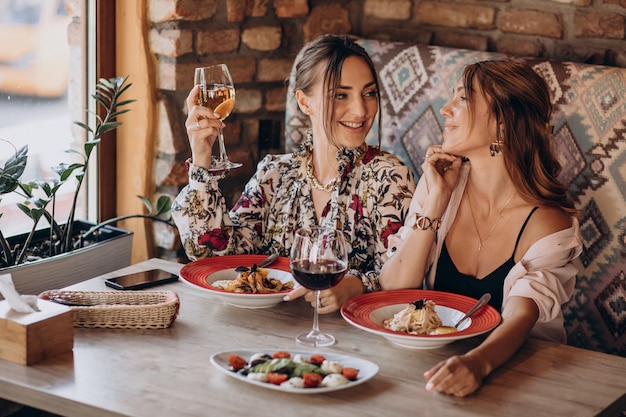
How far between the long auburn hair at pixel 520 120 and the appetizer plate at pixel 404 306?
0.44 m

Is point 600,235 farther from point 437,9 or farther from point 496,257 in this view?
point 437,9

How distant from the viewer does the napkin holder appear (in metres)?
1.62

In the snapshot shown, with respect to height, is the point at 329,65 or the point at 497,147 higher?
the point at 329,65

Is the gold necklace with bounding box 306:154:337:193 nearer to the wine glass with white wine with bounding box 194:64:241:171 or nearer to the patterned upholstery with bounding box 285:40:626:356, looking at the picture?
the wine glass with white wine with bounding box 194:64:241:171

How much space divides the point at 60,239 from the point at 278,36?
1.15 meters

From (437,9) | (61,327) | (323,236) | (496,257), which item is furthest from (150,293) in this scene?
(437,9)

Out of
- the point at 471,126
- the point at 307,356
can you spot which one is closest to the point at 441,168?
the point at 471,126

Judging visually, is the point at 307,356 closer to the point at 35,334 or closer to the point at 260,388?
the point at 260,388

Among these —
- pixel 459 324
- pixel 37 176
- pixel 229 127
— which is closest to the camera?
pixel 459 324

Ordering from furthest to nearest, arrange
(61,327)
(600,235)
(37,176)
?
(37,176)
(600,235)
(61,327)

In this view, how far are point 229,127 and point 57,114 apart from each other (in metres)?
0.62

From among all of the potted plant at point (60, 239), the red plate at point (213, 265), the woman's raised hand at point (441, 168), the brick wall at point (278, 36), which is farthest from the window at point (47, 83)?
the woman's raised hand at point (441, 168)

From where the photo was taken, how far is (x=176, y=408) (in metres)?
1.46

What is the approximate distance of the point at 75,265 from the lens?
257 centimetres
